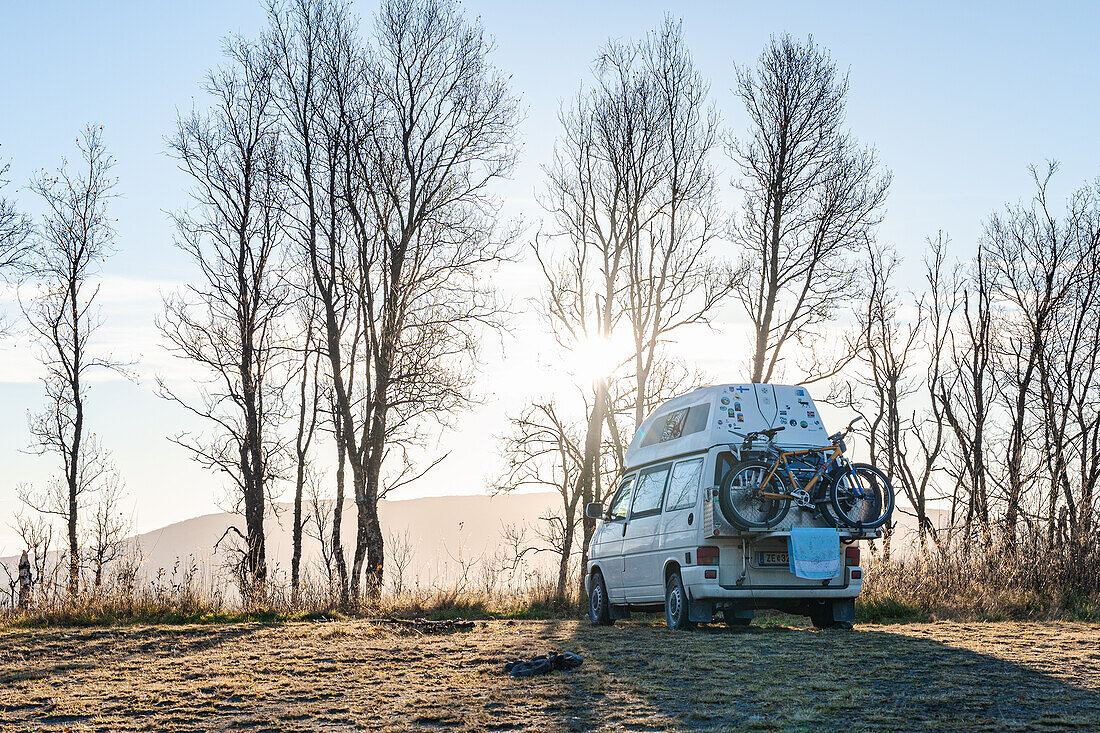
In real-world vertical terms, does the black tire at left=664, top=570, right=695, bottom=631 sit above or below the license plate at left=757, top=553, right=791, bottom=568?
below

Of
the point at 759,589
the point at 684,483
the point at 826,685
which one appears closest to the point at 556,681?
the point at 826,685

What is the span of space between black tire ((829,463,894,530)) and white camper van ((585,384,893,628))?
1 centimetres

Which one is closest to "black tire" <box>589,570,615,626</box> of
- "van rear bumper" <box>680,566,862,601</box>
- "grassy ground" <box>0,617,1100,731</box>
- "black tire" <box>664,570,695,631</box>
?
"black tire" <box>664,570,695,631</box>

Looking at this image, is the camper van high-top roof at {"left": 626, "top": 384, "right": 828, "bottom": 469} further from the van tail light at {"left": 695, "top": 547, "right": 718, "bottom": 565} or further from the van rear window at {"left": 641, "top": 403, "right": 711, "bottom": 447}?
the van tail light at {"left": 695, "top": 547, "right": 718, "bottom": 565}

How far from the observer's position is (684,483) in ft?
40.5

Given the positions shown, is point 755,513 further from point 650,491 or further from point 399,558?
point 399,558

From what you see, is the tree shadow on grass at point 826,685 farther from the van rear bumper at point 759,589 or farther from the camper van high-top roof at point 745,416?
the camper van high-top roof at point 745,416

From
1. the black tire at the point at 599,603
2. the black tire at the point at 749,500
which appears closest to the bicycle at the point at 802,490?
the black tire at the point at 749,500

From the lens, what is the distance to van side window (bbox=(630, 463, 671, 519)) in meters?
13.0

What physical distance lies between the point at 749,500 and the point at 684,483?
3.89 ft

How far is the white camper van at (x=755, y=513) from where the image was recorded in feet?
37.2

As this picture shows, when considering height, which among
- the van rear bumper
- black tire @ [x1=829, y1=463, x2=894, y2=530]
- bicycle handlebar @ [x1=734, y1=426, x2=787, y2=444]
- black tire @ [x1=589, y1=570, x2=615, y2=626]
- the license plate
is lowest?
black tire @ [x1=589, y1=570, x2=615, y2=626]

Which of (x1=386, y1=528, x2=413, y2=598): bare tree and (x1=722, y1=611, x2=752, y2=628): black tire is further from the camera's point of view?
(x1=386, y1=528, x2=413, y2=598): bare tree

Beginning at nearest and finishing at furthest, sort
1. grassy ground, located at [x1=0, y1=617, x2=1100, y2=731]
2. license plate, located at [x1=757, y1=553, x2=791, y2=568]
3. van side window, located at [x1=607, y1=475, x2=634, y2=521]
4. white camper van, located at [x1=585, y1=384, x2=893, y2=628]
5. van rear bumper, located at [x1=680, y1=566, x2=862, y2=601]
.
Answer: grassy ground, located at [x1=0, y1=617, x2=1100, y2=731]
white camper van, located at [x1=585, y1=384, x2=893, y2=628]
van rear bumper, located at [x1=680, y1=566, x2=862, y2=601]
license plate, located at [x1=757, y1=553, x2=791, y2=568]
van side window, located at [x1=607, y1=475, x2=634, y2=521]
